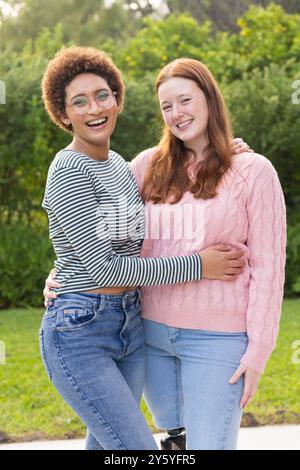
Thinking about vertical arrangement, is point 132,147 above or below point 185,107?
below

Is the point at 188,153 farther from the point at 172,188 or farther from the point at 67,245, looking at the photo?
the point at 67,245

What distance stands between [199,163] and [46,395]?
2842 mm

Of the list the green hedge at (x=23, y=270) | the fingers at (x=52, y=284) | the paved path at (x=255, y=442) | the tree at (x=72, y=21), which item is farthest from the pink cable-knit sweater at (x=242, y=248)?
the tree at (x=72, y=21)

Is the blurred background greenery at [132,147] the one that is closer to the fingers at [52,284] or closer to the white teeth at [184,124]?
the fingers at [52,284]

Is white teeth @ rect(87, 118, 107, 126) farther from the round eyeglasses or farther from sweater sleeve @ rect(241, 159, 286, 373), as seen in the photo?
sweater sleeve @ rect(241, 159, 286, 373)

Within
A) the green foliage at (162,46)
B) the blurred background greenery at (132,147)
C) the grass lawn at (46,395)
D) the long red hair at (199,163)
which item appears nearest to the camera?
the long red hair at (199,163)

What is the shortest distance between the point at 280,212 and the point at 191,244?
0.32 metres

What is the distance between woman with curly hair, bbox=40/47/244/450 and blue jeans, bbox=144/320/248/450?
86mm

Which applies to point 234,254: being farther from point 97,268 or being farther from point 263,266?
point 97,268

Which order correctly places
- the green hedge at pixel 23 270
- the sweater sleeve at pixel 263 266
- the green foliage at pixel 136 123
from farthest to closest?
the green foliage at pixel 136 123 → the green hedge at pixel 23 270 → the sweater sleeve at pixel 263 266

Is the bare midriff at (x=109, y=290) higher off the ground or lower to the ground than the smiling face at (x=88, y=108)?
lower

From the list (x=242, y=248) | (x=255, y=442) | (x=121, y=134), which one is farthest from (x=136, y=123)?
(x=242, y=248)

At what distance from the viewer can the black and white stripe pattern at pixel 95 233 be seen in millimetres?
2723

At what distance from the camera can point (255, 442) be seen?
14.8ft
